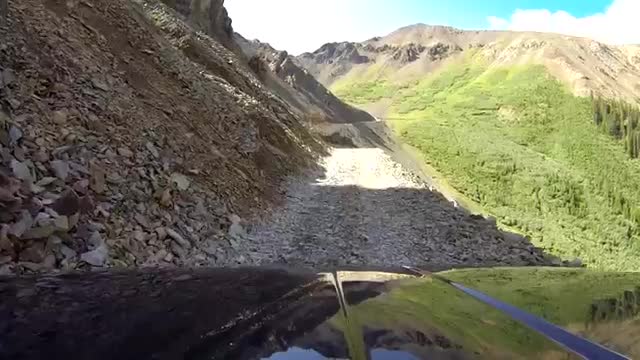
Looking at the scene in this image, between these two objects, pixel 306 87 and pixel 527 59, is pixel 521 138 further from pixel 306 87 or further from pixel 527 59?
pixel 527 59

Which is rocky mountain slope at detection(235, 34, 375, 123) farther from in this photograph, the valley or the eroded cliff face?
the eroded cliff face

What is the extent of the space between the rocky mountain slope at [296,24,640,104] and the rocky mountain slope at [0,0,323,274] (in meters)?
107

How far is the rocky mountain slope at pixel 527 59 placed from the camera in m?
122

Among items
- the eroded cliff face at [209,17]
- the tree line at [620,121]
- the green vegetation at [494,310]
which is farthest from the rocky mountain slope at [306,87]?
the green vegetation at [494,310]

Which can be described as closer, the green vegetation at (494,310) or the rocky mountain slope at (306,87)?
the green vegetation at (494,310)

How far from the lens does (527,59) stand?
141 metres

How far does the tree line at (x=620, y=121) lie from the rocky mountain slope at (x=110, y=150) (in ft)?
241

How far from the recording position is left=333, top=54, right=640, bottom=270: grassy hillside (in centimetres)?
3033

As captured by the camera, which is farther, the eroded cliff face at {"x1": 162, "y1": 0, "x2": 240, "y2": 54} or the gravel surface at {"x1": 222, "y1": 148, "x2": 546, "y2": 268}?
the eroded cliff face at {"x1": 162, "y1": 0, "x2": 240, "y2": 54}

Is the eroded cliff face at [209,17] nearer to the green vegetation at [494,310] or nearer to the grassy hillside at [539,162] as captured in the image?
the grassy hillside at [539,162]

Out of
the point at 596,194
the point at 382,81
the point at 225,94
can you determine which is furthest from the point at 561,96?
the point at 225,94

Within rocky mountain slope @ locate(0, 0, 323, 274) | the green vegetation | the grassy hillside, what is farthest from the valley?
the green vegetation

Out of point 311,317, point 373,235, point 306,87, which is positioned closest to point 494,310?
point 311,317

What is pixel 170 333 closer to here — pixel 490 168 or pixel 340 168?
pixel 340 168
